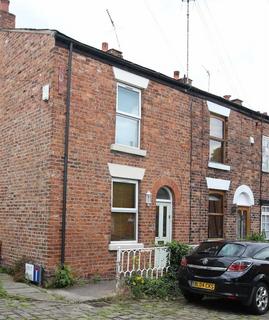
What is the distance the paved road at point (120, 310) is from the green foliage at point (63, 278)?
150 centimetres

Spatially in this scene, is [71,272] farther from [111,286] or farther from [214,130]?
[214,130]

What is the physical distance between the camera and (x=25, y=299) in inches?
377

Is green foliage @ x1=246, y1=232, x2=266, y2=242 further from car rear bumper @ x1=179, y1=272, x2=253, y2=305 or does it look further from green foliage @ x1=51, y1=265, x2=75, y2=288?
green foliage @ x1=51, y1=265, x2=75, y2=288

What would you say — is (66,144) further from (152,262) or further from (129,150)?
(152,262)

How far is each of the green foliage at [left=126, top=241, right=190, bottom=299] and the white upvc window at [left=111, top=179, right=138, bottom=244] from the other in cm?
186

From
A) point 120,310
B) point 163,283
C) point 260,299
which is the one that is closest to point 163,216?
point 163,283

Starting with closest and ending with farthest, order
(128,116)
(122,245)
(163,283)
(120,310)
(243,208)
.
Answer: (120,310) → (163,283) → (122,245) → (128,116) → (243,208)

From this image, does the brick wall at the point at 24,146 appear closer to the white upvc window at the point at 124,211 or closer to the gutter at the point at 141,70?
the gutter at the point at 141,70

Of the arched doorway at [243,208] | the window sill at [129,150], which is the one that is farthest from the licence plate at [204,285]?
the arched doorway at [243,208]

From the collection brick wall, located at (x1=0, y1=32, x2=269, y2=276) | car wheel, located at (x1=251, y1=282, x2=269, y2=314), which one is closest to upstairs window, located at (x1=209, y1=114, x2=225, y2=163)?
brick wall, located at (x1=0, y1=32, x2=269, y2=276)

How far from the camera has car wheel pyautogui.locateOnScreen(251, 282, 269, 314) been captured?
9665 millimetres

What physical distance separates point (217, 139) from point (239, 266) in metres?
7.77

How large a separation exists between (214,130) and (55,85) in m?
7.13

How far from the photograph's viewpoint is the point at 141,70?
14.0m
